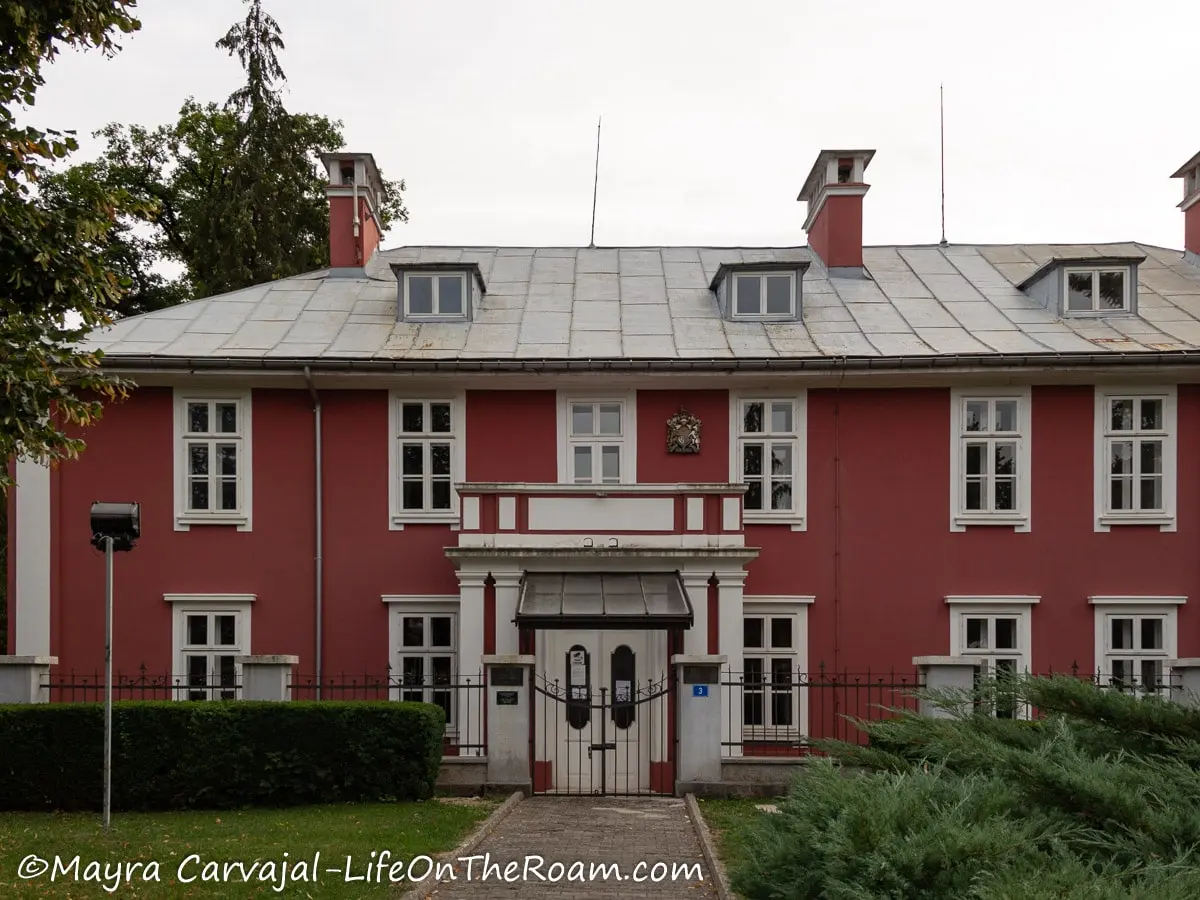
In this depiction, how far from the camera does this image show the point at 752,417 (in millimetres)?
17641

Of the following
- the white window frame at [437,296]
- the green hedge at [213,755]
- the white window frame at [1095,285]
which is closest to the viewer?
the green hedge at [213,755]

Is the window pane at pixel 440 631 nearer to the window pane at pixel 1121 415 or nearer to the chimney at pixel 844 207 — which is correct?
the chimney at pixel 844 207

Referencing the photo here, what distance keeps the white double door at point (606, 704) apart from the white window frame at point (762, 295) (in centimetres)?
554

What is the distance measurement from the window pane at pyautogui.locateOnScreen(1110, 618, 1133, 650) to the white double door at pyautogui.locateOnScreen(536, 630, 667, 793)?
22.0 feet

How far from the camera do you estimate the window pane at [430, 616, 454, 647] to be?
1731cm

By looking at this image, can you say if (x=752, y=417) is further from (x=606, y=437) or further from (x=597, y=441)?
(x=597, y=441)

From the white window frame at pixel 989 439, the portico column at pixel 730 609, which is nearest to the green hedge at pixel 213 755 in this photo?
the portico column at pixel 730 609

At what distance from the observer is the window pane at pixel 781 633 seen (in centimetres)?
1736

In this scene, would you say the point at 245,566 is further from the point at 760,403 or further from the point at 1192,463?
the point at 1192,463

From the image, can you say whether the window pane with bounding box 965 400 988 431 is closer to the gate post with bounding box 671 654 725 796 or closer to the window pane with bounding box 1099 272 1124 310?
the window pane with bounding box 1099 272 1124 310

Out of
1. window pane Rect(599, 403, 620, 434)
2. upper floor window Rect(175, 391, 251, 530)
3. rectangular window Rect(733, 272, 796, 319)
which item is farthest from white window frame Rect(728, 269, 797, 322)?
upper floor window Rect(175, 391, 251, 530)

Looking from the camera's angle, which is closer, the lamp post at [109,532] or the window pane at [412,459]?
the lamp post at [109,532]

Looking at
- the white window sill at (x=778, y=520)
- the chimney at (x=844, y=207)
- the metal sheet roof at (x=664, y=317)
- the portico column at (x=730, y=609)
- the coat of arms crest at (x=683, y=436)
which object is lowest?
the portico column at (x=730, y=609)

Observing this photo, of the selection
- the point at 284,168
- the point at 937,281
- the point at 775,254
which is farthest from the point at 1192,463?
the point at 284,168
